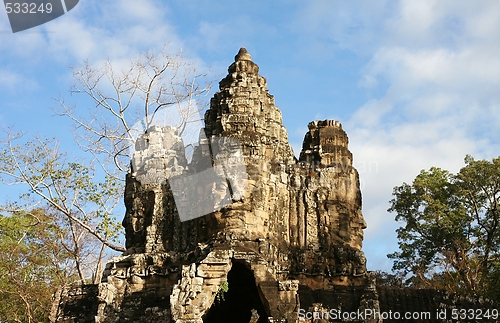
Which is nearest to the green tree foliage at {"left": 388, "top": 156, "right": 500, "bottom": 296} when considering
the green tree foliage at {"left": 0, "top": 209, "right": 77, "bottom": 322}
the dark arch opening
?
the dark arch opening

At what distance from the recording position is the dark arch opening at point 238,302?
1444 centimetres

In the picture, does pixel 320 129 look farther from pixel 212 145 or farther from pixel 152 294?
pixel 152 294

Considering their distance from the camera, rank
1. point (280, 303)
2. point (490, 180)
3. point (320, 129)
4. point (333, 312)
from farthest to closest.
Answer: point (490, 180), point (320, 129), point (333, 312), point (280, 303)

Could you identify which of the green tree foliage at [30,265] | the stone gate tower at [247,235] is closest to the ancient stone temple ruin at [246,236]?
the stone gate tower at [247,235]

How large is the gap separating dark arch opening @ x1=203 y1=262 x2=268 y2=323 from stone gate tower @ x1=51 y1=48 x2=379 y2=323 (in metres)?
0.04

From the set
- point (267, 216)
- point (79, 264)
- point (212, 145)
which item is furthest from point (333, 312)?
point (79, 264)

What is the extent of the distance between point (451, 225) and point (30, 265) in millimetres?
14693

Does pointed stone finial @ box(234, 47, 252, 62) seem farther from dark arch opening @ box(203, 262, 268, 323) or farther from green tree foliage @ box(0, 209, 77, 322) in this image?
green tree foliage @ box(0, 209, 77, 322)

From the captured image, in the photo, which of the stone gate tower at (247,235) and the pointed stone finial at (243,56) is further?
the pointed stone finial at (243,56)

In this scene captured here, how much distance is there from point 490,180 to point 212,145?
11832 millimetres

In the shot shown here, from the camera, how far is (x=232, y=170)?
13297 mm

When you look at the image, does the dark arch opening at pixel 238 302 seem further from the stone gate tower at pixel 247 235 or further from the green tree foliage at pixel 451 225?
the green tree foliage at pixel 451 225

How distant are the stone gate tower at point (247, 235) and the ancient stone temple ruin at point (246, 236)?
0.02 meters

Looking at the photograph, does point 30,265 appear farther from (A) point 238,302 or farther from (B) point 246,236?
(B) point 246,236
